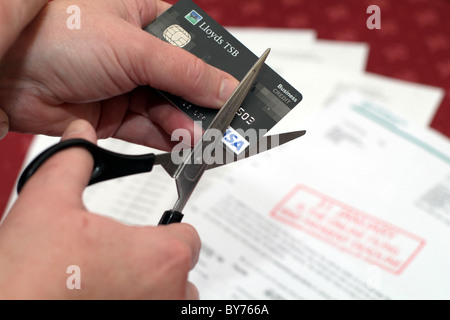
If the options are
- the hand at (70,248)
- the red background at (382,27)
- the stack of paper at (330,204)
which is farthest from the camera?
the red background at (382,27)

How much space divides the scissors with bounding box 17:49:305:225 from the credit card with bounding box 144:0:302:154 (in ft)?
0.05

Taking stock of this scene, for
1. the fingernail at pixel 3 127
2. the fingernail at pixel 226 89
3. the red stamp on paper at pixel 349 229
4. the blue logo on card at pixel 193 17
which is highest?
the blue logo on card at pixel 193 17

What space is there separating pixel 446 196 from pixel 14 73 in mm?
607

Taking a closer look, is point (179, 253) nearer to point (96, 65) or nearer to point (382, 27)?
point (96, 65)

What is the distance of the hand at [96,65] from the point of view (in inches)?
17.2

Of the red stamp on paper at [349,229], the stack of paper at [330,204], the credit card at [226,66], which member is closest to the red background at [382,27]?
the stack of paper at [330,204]

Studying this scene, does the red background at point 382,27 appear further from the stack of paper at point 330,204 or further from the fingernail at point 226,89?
the fingernail at point 226,89

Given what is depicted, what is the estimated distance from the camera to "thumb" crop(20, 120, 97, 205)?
315 mm

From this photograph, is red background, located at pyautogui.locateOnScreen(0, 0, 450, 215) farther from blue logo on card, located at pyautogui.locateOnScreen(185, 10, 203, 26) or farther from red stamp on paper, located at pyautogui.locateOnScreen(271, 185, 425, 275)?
blue logo on card, located at pyautogui.locateOnScreen(185, 10, 203, 26)

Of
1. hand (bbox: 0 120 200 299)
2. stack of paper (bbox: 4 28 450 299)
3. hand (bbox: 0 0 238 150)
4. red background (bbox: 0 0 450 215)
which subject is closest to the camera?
hand (bbox: 0 120 200 299)

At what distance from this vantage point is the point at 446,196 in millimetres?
646

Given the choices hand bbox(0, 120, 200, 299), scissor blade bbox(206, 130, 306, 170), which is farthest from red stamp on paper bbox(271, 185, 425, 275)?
hand bbox(0, 120, 200, 299)
